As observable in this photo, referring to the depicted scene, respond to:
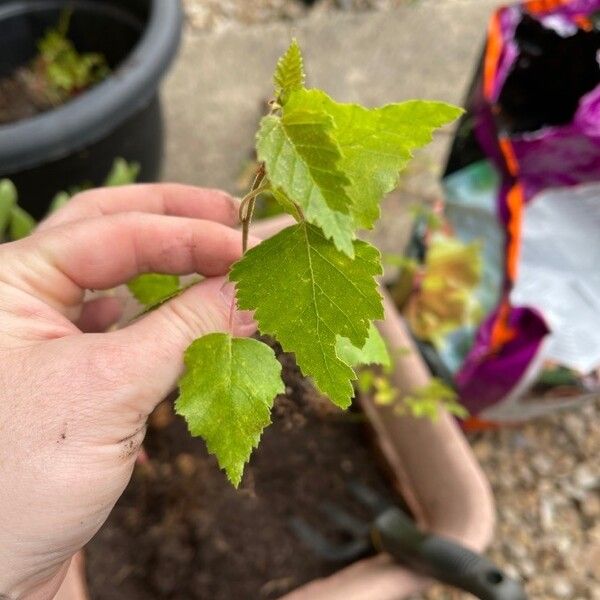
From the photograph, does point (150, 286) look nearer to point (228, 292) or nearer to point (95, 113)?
point (228, 292)

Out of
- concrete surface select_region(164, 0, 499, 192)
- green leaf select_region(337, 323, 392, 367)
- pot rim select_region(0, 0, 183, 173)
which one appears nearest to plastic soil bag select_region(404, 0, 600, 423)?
green leaf select_region(337, 323, 392, 367)

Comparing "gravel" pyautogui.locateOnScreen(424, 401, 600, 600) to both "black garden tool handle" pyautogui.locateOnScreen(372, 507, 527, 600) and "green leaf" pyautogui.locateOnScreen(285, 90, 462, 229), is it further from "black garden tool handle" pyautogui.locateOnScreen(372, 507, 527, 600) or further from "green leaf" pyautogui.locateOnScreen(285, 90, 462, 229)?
"green leaf" pyautogui.locateOnScreen(285, 90, 462, 229)

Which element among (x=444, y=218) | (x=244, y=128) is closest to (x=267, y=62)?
(x=244, y=128)

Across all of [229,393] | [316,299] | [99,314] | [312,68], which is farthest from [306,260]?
[312,68]

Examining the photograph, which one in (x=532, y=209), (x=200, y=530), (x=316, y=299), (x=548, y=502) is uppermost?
(x=316, y=299)

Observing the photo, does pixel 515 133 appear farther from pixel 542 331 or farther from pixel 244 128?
pixel 244 128
